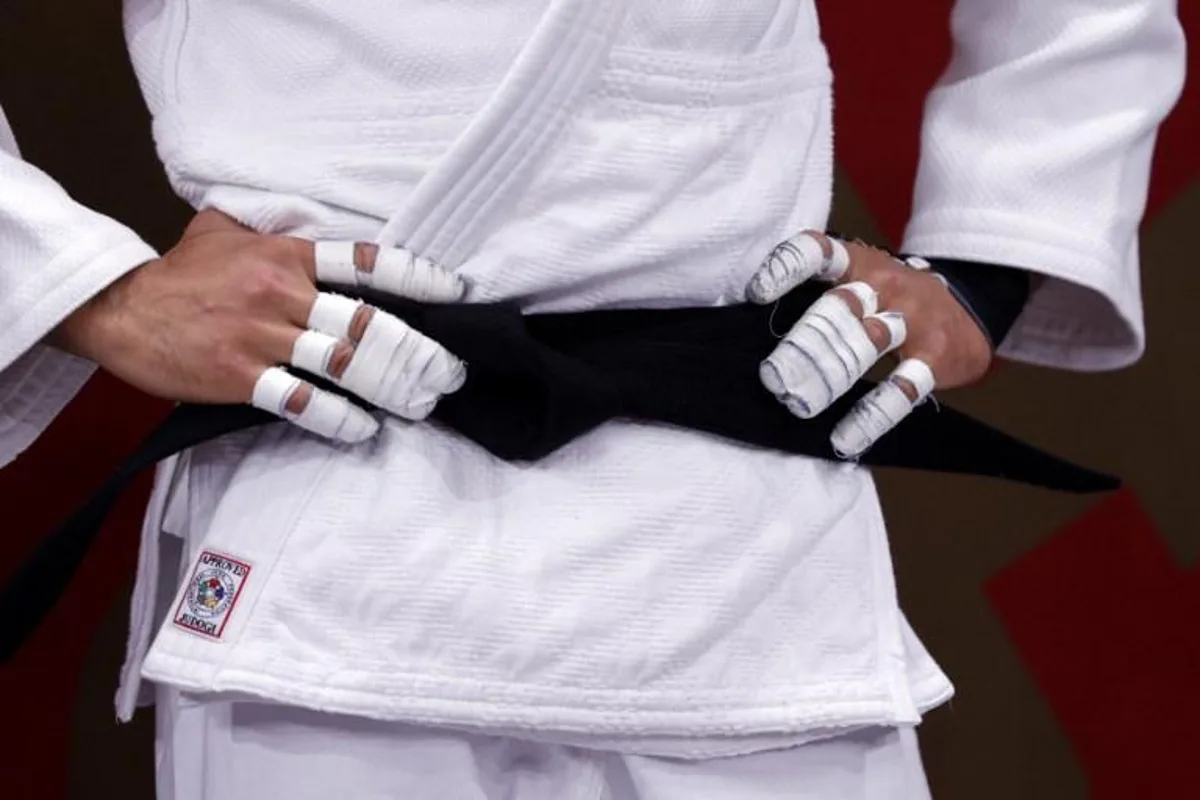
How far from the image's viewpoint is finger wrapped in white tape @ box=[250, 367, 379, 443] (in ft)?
2.08

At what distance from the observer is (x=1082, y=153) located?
2.87 feet

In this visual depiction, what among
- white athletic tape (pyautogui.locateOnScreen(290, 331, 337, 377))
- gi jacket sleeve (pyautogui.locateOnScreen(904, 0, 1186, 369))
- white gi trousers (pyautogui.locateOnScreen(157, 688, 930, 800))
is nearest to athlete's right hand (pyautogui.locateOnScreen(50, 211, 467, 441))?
white athletic tape (pyautogui.locateOnScreen(290, 331, 337, 377))

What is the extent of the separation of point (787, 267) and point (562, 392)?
0.47 ft

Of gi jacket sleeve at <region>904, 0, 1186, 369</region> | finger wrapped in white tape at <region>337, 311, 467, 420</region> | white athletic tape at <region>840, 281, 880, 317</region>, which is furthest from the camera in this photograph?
gi jacket sleeve at <region>904, 0, 1186, 369</region>

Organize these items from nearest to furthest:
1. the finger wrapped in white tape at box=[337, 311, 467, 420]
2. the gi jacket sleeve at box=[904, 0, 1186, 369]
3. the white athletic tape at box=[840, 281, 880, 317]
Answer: the finger wrapped in white tape at box=[337, 311, 467, 420], the white athletic tape at box=[840, 281, 880, 317], the gi jacket sleeve at box=[904, 0, 1186, 369]

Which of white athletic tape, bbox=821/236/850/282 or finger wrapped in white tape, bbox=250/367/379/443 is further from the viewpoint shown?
white athletic tape, bbox=821/236/850/282

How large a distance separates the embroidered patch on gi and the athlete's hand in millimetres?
262

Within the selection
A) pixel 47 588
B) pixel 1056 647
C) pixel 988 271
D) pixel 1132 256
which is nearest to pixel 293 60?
pixel 47 588

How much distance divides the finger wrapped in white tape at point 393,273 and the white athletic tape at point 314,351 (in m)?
0.03

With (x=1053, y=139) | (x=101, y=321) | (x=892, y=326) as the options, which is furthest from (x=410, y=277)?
(x=1053, y=139)

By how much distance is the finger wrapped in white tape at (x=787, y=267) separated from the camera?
0.71m

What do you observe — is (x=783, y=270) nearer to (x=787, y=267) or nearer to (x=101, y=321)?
(x=787, y=267)

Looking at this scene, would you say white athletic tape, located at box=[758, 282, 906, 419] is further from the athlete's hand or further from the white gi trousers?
the white gi trousers

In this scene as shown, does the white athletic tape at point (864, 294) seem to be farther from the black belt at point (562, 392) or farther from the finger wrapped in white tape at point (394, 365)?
the finger wrapped in white tape at point (394, 365)
